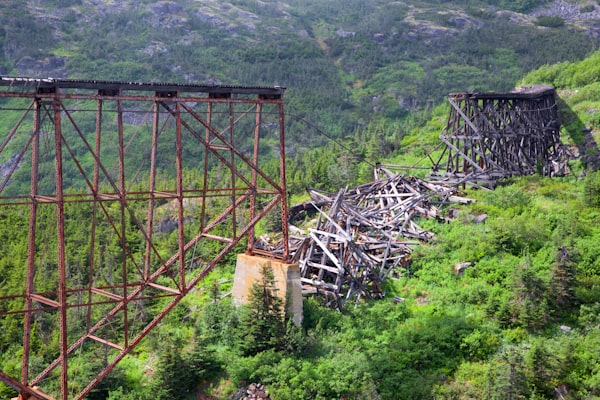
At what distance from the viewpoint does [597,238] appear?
845 inches

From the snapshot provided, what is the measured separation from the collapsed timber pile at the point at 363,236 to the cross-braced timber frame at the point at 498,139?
2.82 metres

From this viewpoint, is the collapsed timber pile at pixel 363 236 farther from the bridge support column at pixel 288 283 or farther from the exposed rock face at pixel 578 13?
the exposed rock face at pixel 578 13

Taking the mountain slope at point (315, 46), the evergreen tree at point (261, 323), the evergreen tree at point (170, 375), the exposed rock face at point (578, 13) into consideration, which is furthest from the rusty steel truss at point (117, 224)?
the exposed rock face at point (578, 13)

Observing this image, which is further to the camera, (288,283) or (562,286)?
(288,283)

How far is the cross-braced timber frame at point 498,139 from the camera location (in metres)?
30.0

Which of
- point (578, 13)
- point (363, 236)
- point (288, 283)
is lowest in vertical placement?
point (363, 236)

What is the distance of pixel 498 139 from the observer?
3066 centimetres

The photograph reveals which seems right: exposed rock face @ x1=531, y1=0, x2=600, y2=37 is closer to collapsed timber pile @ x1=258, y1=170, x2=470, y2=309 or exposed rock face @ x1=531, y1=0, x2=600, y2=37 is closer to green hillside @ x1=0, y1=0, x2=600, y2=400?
green hillside @ x1=0, y1=0, x2=600, y2=400

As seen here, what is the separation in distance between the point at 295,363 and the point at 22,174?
310 ft

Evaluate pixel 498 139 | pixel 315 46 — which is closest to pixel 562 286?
pixel 498 139

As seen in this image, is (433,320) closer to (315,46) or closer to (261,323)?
(261,323)

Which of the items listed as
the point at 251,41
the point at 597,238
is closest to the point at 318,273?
the point at 597,238

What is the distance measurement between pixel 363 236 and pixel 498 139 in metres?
11.0

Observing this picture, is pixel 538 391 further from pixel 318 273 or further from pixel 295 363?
pixel 318 273
